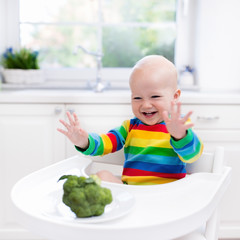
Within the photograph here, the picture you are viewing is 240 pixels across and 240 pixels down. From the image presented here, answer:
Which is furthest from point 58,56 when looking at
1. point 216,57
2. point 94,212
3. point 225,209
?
point 94,212

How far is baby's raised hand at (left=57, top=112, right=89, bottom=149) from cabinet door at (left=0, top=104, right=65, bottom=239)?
3.63 ft

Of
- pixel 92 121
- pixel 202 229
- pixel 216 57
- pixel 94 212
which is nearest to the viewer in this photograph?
pixel 94 212

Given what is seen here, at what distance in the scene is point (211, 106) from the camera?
93.2 inches

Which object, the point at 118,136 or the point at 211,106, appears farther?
the point at 211,106

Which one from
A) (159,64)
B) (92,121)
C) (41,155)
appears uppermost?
(159,64)

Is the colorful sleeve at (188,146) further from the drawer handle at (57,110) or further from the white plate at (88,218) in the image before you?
the drawer handle at (57,110)

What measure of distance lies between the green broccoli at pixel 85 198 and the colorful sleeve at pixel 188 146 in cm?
27

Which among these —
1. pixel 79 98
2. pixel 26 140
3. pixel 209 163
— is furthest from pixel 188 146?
pixel 26 140

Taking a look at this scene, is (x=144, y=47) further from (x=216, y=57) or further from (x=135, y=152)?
(x=135, y=152)

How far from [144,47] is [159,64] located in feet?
6.11

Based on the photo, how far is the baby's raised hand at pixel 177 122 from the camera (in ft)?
3.23

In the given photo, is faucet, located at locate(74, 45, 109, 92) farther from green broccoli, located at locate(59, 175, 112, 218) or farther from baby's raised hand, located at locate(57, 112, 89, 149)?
green broccoli, located at locate(59, 175, 112, 218)

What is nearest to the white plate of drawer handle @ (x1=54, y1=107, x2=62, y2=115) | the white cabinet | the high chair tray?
the high chair tray

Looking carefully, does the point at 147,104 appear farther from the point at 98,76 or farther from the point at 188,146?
the point at 98,76
